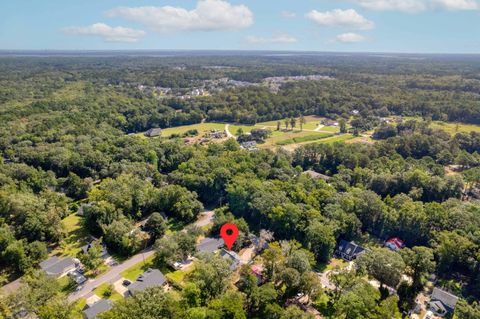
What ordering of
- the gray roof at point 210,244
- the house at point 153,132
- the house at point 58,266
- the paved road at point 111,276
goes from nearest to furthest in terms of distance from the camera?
the paved road at point 111,276
the house at point 58,266
the gray roof at point 210,244
the house at point 153,132

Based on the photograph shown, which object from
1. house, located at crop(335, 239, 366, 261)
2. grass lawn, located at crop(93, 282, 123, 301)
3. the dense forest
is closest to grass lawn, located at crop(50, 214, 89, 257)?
the dense forest

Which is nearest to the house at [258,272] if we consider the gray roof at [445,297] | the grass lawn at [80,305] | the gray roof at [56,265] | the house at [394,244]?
the grass lawn at [80,305]

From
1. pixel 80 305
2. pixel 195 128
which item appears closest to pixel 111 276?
pixel 80 305

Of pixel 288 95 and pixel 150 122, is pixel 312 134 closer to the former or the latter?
pixel 288 95

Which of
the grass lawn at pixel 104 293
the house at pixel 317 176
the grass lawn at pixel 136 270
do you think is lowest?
the grass lawn at pixel 104 293

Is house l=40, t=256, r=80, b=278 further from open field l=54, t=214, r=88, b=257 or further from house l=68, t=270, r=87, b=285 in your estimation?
open field l=54, t=214, r=88, b=257

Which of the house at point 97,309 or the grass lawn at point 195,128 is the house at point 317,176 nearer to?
the house at point 97,309
